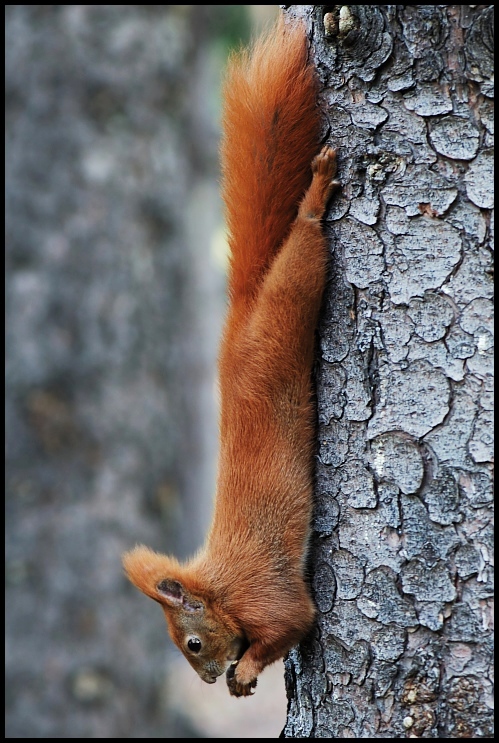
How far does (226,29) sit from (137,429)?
10.2ft

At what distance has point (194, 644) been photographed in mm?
1876

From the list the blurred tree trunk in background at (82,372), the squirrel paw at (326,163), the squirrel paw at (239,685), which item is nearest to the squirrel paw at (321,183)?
the squirrel paw at (326,163)

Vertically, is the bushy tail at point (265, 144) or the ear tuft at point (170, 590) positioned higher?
the bushy tail at point (265, 144)

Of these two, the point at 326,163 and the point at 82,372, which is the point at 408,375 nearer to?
the point at 326,163

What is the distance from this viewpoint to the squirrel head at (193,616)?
1.85m

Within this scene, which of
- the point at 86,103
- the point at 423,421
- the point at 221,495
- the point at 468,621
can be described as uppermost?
the point at 86,103

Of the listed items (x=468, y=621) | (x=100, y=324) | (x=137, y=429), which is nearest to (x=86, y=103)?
(x=100, y=324)

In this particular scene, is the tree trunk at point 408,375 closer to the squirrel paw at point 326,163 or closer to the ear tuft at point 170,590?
the squirrel paw at point 326,163

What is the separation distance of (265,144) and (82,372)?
2209mm

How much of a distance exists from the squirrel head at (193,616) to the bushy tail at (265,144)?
665 mm

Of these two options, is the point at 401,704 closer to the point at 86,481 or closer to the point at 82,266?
the point at 86,481

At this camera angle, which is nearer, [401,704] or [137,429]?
[401,704]

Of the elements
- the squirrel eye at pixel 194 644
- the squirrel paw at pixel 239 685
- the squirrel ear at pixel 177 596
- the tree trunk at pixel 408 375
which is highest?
the tree trunk at pixel 408 375

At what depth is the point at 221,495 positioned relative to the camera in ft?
5.81
